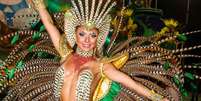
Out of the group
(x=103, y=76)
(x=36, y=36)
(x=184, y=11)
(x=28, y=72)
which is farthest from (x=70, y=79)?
(x=184, y=11)

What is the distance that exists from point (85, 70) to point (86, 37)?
0.21 meters

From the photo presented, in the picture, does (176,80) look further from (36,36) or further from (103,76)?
(36,36)

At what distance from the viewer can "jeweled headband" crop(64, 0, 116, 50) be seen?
8.82 feet

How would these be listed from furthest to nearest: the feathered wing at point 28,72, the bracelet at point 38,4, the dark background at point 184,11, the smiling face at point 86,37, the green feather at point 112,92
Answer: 1. the dark background at point 184,11
2. the feathered wing at point 28,72
3. the green feather at point 112,92
4. the bracelet at point 38,4
5. the smiling face at point 86,37

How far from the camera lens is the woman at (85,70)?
2693 millimetres

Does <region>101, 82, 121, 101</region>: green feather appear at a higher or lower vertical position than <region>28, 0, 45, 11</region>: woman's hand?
lower

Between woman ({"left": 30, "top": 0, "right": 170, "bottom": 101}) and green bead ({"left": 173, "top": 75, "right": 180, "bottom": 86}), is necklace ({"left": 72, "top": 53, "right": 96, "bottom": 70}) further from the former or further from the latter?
green bead ({"left": 173, "top": 75, "right": 180, "bottom": 86})

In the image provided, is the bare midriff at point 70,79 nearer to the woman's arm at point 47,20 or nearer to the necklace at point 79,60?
the necklace at point 79,60

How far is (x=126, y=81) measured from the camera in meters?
2.77

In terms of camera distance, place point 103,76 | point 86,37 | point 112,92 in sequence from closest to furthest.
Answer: point 86,37 → point 103,76 → point 112,92

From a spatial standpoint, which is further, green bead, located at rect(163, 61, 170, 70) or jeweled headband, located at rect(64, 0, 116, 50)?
green bead, located at rect(163, 61, 170, 70)

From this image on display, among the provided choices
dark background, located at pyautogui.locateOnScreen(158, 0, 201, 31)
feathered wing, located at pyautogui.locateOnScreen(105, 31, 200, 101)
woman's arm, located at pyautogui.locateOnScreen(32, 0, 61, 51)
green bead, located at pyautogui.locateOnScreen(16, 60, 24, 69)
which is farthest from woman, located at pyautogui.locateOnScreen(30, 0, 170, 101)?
dark background, located at pyautogui.locateOnScreen(158, 0, 201, 31)

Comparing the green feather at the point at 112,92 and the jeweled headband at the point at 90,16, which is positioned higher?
the jeweled headband at the point at 90,16

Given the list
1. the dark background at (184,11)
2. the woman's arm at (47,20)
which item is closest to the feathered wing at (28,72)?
the woman's arm at (47,20)
